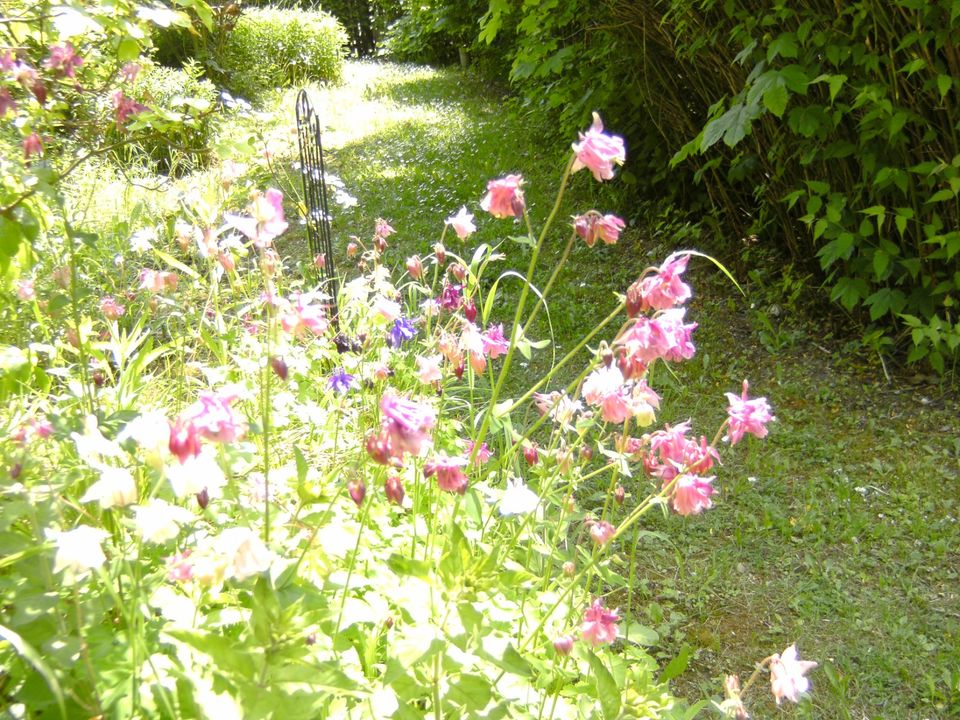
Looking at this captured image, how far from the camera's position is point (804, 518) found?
2.64 metres

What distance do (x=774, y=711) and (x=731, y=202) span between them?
2853mm

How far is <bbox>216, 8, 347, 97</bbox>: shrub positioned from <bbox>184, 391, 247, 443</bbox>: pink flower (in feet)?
28.4

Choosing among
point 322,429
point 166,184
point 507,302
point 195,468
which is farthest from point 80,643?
point 166,184

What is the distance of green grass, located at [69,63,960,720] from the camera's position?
2.13 meters

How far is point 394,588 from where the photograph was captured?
3.63 feet

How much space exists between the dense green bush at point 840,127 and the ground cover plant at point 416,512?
38cm

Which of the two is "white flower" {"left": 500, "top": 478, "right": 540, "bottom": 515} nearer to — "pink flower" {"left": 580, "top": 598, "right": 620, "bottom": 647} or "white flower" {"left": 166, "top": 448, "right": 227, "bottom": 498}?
"pink flower" {"left": 580, "top": 598, "right": 620, "bottom": 647}

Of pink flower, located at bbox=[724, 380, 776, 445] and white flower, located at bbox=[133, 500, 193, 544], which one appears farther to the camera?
pink flower, located at bbox=[724, 380, 776, 445]

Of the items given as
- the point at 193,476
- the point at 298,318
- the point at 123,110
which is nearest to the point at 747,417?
the point at 298,318

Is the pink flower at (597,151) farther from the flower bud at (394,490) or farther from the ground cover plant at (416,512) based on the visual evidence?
the flower bud at (394,490)

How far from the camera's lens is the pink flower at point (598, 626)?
4.28ft

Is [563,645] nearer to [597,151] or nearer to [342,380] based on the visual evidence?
[597,151]

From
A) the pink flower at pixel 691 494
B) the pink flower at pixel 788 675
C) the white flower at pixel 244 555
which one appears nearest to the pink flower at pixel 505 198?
the pink flower at pixel 691 494

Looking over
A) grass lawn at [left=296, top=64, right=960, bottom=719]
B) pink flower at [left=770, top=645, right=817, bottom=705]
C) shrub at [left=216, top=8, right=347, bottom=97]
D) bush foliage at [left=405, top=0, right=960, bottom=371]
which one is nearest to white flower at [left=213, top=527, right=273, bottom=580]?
pink flower at [left=770, top=645, right=817, bottom=705]
